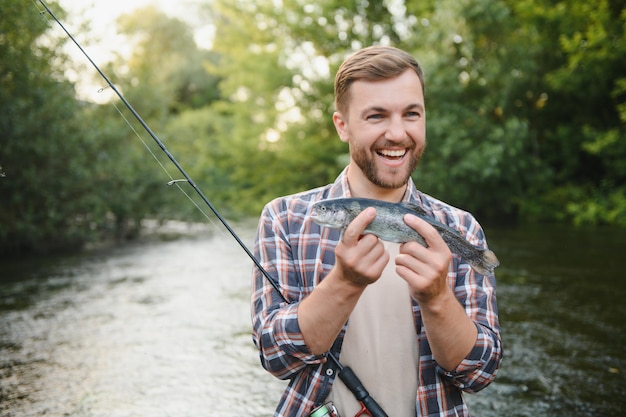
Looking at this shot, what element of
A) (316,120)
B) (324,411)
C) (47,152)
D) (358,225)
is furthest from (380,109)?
(316,120)

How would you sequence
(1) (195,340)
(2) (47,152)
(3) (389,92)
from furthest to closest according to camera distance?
(2) (47,152) < (1) (195,340) < (3) (389,92)

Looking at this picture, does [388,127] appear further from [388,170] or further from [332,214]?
[332,214]

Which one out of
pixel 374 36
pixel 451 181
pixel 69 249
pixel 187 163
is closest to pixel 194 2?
pixel 374 36

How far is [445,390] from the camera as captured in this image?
2059 mm

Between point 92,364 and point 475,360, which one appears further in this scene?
point 92,364

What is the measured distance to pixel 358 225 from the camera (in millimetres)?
1726

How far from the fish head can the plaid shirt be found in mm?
314

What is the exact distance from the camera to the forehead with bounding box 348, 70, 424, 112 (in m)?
2.09

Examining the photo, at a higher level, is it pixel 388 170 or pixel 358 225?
pixel 388 170

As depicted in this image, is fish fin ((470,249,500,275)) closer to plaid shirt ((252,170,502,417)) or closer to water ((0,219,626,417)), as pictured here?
plaid shirt ((252,170,502,417))

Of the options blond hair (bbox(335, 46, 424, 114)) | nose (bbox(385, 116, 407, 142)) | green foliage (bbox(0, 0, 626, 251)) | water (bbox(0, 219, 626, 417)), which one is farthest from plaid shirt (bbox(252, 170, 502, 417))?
green foliage (bbox(0, 0, 626, 251))

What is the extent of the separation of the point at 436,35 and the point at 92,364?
15.9 metres

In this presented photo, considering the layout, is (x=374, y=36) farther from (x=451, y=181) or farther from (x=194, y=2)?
(x=194, y=2)

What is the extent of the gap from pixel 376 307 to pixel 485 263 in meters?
0.38
